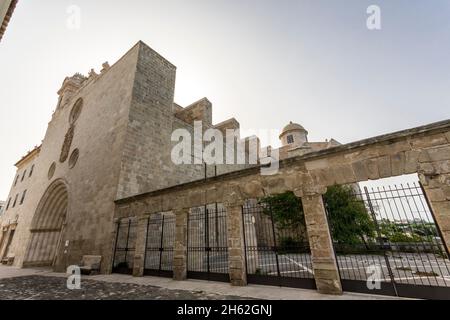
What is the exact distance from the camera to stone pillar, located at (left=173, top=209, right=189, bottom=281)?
642 centimetres

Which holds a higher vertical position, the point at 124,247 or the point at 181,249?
the point at 124,247

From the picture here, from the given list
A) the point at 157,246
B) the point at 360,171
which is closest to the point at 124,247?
the point at 157,246

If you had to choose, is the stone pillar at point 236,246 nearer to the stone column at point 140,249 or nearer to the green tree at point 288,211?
the stone column at point 140,249

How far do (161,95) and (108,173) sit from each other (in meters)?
5.39

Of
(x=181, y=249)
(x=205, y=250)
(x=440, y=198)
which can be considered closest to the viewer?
(x=440, y=198)

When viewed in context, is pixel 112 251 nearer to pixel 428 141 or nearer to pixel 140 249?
pixel 140 249

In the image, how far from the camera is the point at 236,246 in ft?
18.0

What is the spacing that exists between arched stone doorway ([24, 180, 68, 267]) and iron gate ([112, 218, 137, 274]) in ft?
26.1

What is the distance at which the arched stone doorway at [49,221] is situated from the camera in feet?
45.5

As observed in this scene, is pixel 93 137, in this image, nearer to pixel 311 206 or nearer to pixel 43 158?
pixel 43 158

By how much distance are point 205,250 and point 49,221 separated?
43.7 ft

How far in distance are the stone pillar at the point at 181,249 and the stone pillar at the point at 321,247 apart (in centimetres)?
378

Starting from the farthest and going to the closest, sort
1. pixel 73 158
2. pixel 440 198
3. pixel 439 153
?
pixel 73 158, pixel 439 153, pixel 440 198

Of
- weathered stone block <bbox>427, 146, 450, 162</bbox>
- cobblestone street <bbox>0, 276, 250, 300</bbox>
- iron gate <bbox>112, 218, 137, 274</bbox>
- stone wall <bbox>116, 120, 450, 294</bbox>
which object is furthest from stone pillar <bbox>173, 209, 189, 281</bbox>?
weathered stone block <bbox>427, 146, 450, 162</bbox>
